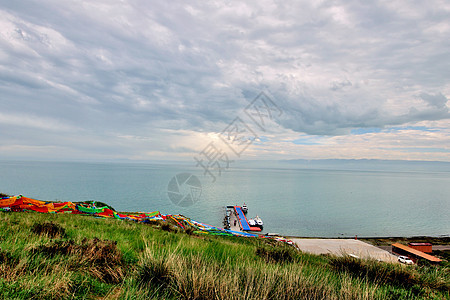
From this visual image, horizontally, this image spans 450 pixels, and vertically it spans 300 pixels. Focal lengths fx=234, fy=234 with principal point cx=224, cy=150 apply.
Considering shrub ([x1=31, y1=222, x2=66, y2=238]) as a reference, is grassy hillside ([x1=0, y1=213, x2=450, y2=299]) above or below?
above

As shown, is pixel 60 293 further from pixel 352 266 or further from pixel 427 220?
pixel 427 220

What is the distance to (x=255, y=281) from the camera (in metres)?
3.62

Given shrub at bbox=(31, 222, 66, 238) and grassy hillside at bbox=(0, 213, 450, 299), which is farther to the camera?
shrub at bbox=(31, 222, 66, 238)

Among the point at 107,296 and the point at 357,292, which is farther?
the point at 357,292

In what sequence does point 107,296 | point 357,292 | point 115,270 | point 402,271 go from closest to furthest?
point 107,296
point 357,292
point 115,270
point 402,271

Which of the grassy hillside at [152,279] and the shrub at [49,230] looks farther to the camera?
the shrub at [49,230]

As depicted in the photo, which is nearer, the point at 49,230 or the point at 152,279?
the point at 152,279

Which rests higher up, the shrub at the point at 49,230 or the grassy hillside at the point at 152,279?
the grassy hillside at the point at 152,279

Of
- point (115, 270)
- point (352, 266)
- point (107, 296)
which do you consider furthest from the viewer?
point (352, 266)

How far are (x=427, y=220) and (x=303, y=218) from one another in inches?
1295

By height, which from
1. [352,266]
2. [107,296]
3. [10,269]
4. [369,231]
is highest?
[10,269]

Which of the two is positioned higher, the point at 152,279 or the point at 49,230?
the point at 152,279

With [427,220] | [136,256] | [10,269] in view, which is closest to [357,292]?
[136,256]

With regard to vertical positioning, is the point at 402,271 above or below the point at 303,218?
above
